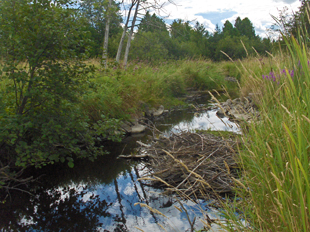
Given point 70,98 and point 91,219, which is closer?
point 91,219

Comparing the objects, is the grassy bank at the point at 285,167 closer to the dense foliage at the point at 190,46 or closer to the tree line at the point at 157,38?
the tree line at the point at 157,38

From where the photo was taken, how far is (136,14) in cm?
1159

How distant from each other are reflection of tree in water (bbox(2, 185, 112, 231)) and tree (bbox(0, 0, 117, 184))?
1.81ft

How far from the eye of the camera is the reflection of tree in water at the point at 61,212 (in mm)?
3043

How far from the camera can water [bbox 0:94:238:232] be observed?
3.04 metres

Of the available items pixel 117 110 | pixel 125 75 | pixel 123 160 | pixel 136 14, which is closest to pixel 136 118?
pixel 117 110

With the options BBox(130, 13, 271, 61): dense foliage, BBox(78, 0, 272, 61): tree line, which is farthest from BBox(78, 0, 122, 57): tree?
BBox(130, 13, 271, 61): dense foliage

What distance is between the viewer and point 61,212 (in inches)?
131

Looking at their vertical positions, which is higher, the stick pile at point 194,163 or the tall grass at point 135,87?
the tall grass at point 135,87

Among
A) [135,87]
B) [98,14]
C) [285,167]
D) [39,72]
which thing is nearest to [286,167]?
[285,167]

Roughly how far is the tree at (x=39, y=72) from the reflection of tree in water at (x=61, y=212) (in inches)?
21.7

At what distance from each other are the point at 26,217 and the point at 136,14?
33.5ft

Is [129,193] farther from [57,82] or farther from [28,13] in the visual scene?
[28,13]

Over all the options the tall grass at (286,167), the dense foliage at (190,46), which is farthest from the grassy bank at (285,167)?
the dense foliage at (190,46)
